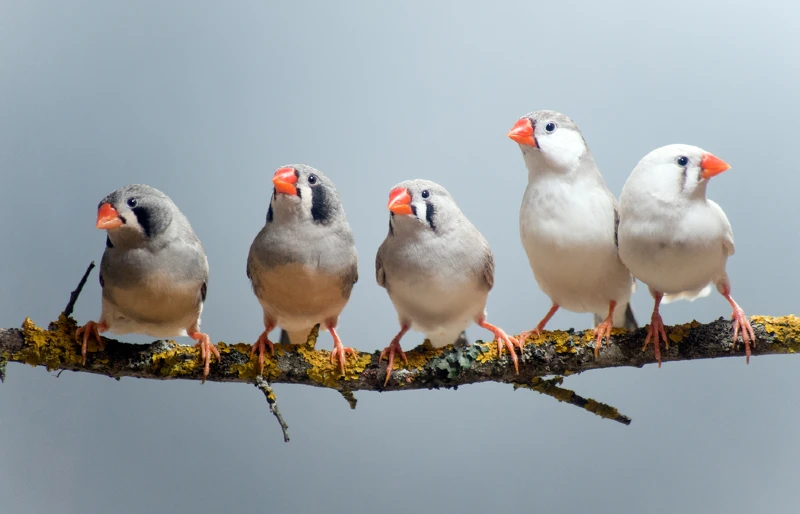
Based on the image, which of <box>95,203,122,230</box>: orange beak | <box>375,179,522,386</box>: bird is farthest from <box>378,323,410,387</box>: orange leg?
<box>95,203,122,230</box>: orange beak

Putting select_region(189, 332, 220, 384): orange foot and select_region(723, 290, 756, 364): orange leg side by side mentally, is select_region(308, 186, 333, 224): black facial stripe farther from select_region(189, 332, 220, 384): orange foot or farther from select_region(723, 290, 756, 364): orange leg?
select_region(723, 290, 756, 364): orange leg

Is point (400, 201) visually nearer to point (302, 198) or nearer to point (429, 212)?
point (429, 212)

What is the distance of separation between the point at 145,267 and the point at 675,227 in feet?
6.64

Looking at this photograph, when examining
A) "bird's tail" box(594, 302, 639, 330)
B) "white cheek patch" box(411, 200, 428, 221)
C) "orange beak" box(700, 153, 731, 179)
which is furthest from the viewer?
"bird's tail" box(594, 302, 639, 330)

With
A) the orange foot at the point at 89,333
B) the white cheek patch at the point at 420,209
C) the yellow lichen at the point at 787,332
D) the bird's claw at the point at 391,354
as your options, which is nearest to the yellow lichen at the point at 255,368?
the bird's claw at the point at 391,354

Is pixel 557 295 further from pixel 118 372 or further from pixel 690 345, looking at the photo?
pixel 118 372

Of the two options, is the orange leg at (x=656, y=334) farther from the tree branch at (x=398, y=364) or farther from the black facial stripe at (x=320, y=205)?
the black facial stripe at (x=320, y=205)

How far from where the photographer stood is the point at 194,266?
2.97 metres

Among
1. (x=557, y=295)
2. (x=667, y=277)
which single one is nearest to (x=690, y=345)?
(x=667, y=277)

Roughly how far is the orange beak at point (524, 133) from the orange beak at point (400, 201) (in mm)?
501

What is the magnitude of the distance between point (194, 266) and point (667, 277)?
1.85 m

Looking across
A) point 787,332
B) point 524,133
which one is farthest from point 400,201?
point 787,332

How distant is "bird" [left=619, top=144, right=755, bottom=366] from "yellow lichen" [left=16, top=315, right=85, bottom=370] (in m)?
2.14

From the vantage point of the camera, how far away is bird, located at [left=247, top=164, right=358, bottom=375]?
2.88 meters
